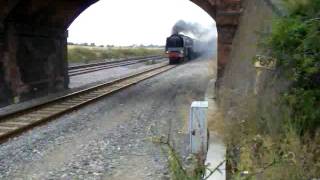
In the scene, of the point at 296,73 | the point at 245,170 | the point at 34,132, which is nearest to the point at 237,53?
the point at 34,132

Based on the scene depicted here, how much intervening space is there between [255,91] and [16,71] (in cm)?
1121

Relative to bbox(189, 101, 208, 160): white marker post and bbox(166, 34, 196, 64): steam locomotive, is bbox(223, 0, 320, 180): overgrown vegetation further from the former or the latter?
bbox(166, 34, 196, 64): steam locomotive

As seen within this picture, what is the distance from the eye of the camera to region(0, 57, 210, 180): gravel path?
7754 millimetres

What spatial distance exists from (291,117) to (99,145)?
429 cm

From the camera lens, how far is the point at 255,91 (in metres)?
8.95

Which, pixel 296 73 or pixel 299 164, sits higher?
pixel 296 73

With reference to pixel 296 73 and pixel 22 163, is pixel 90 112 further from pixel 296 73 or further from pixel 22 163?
pixel 296 73

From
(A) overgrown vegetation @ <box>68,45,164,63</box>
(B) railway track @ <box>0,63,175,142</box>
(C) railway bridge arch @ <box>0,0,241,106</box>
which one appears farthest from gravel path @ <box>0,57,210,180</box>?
(A) overgrown vegetation @ <box>68,45,164,63</box>

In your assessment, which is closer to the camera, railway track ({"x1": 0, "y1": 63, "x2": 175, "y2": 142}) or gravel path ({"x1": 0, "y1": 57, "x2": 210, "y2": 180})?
gravel path ({"x1": 0, "y1": 57, "x2": 210, "y2": 180})

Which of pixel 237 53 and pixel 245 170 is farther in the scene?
pixel 237 53

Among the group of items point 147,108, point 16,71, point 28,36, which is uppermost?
point 28,36

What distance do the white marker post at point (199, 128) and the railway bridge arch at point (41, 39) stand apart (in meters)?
7.45

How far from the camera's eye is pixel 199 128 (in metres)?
8.21

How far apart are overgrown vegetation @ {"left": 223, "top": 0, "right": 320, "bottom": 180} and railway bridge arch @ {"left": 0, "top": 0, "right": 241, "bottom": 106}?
7509 mm
